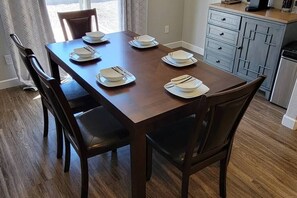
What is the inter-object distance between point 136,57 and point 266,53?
5.48ft

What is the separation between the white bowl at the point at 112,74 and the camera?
64.4 inches

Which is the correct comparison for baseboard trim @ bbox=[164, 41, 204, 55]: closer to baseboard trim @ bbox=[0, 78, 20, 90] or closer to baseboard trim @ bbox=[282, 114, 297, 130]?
baseboard trim @ bbox=[282, 114, 297, 130]

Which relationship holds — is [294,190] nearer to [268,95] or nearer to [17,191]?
[268,95]

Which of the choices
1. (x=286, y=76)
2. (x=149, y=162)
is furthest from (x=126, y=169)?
(x=286, y=76)

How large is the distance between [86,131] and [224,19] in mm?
2399

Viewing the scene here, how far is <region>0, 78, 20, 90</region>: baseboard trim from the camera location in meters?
3.17

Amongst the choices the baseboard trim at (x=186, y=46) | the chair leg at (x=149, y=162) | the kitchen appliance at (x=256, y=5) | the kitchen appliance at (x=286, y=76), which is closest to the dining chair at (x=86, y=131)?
the chair leg at (x=149, y=162)

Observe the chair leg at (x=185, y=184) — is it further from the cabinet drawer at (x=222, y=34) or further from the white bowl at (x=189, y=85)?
the cabinet drawer at (x=222, y=34)

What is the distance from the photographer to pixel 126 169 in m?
2.11

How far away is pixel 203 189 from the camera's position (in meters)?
1.94

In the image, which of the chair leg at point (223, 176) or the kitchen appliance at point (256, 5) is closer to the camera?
the chair leg at point (223, 176)

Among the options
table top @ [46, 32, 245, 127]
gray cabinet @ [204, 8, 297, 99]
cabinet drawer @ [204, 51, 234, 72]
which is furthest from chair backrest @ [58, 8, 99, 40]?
cabinet drawer @ [204, 51, 234, 72]

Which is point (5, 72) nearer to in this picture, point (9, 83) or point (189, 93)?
point (9, 83)

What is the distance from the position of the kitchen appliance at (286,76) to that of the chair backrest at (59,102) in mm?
2188
